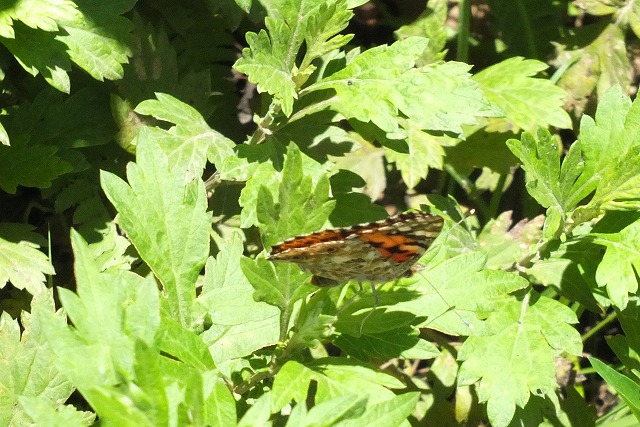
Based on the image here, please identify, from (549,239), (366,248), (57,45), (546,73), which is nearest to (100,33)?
(57,45)

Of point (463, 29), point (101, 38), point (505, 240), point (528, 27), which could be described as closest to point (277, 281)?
point (101, 38)

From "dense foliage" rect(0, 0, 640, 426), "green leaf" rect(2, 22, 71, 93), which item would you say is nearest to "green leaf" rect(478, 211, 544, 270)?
"dense foliage" rect(0, 0, 640, 426)

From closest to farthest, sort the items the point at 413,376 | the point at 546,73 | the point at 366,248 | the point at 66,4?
the point at 366,248 → the point at 66,4 → the point at 413,376 → the point at 546,73

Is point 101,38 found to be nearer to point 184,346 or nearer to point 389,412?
point 184,346

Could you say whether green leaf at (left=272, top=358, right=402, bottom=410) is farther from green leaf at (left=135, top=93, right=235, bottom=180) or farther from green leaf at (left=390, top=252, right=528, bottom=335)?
green leaf at (left=135, top=93, right=235, bottom=180)

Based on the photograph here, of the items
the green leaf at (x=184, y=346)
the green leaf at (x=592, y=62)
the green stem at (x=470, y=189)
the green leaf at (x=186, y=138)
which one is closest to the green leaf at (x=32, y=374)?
the green leaf at (x=184, y=346)

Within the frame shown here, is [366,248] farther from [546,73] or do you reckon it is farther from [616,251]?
[546,73]
